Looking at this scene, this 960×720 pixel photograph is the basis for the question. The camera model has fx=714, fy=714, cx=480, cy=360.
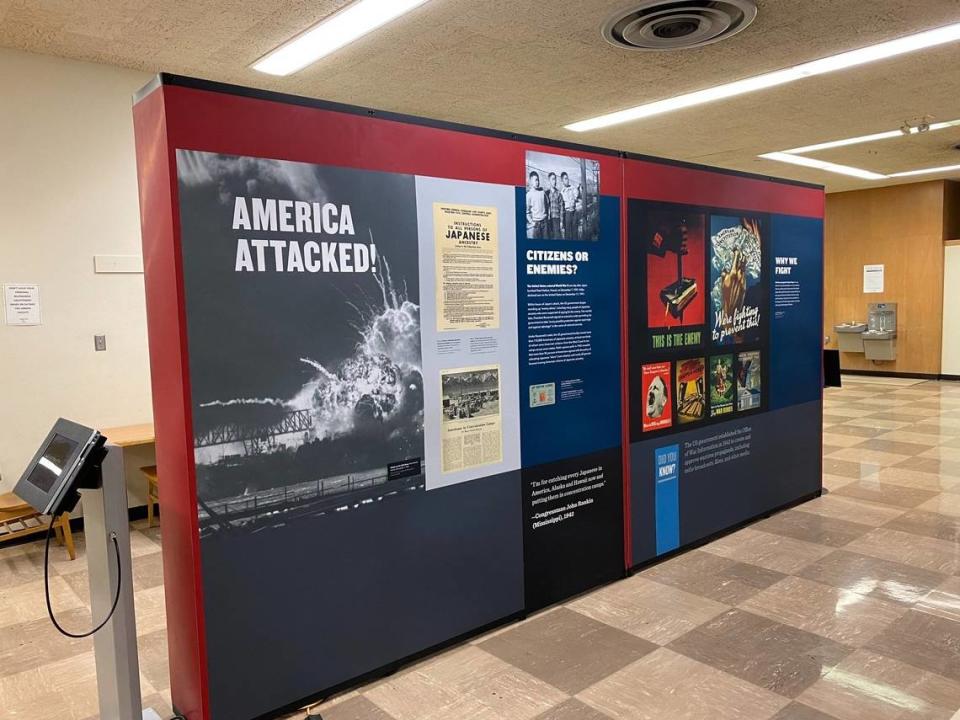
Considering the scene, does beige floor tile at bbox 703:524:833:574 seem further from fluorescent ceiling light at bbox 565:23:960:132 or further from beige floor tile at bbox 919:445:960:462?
fluorescent ceiling light at bbox 565:23:960:132

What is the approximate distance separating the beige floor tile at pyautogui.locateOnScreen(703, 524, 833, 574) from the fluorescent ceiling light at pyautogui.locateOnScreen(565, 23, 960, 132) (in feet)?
11.1

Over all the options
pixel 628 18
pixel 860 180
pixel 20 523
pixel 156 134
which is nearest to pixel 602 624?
pixel 156 134

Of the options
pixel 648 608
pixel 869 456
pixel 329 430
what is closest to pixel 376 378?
pixel 329 430

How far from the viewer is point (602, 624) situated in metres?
3.31

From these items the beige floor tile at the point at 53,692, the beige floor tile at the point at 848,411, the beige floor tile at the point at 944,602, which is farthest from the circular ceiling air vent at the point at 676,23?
the beige floor tile at the point at 848,411

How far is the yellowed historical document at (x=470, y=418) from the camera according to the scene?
3.02 meters

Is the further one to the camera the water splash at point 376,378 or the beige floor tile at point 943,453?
the beige floor tile at point 943,453

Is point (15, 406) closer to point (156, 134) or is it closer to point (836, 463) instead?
point (156, 134)

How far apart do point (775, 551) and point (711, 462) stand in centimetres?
62

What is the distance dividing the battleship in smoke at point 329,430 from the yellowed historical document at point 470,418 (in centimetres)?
14

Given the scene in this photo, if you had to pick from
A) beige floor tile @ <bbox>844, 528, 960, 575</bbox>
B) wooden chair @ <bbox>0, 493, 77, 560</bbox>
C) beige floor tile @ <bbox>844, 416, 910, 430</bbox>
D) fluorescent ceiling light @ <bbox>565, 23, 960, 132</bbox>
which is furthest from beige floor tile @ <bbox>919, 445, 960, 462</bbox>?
wooden chair @ <bbox>0, 493, 77, 560</bbox>

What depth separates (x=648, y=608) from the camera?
3486 millimetres

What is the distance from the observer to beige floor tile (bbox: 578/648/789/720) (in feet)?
8.54

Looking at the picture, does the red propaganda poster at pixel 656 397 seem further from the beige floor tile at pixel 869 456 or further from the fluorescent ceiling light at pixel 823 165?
the fluorescent ceiling light at pixel 823 165
